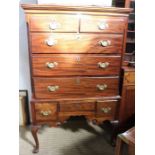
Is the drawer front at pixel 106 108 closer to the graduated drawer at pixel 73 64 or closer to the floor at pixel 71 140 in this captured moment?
the graduated drawer at pixel 73 64

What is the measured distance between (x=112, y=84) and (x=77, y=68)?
0.32 m

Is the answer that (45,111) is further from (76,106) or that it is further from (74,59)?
(74,59)

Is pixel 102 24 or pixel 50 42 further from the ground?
pixel 102 24

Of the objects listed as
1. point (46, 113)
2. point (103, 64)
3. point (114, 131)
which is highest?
point (103, 64)

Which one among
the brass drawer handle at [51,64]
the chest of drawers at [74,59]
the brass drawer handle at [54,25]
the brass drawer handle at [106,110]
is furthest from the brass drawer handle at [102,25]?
the brass drawer handle at [106,110]

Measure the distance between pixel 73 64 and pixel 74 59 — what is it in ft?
0.13

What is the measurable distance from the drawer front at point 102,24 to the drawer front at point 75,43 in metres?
0.04

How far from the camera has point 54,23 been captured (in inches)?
55.1

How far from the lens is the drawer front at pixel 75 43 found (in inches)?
56.3

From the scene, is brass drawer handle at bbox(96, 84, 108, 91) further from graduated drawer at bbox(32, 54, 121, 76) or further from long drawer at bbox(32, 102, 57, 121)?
long drawer at bbox(32, 102, 57, 121)

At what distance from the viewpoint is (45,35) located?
142 cm

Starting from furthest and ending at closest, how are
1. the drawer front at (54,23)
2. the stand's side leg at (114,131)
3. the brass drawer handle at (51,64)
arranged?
the stand's side leg at (114,131) → the brass drawer handle at (51,64) → the drawer front at (54,23)

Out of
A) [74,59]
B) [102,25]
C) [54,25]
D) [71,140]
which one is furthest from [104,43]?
[71,140]

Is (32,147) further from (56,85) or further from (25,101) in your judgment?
(56,85)
